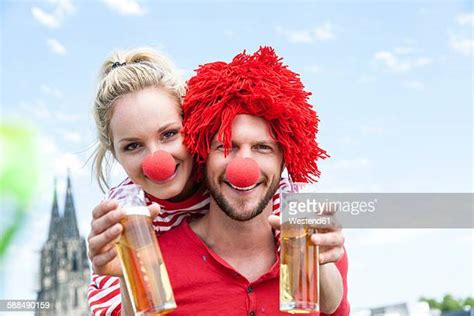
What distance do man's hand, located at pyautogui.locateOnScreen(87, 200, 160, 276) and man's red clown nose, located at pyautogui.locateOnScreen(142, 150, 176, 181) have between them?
49cm

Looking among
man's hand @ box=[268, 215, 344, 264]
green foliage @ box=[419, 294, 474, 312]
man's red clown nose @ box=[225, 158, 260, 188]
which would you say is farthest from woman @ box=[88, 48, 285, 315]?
green foliage @ box=[419, 294, 474, 312]

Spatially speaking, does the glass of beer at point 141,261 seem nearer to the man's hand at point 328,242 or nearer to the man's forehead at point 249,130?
the man's hand at point 328,242

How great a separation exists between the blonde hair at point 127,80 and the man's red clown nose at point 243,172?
1.85 feet

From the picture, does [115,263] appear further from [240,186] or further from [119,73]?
[119,73]

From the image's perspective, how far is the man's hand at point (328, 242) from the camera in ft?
9.54

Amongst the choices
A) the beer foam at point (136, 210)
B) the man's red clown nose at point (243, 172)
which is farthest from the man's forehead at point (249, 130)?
the beer foam at point (136, 210)

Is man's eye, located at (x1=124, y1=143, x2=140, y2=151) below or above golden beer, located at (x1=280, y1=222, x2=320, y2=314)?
above

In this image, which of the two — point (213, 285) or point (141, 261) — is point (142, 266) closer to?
point (141, 261)

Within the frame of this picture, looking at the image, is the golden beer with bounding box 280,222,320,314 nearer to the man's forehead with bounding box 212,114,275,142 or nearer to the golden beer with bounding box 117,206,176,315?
the golden beer with bounding box 117,206,176,315

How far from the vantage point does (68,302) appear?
59000 mm

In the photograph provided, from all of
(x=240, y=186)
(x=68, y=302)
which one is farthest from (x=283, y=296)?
(x=68, y=302)

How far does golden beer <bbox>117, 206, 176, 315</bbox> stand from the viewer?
2.81m

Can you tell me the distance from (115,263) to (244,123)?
84cm

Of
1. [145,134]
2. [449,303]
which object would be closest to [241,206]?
[145,134]
